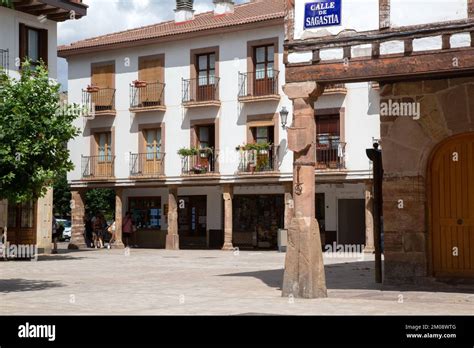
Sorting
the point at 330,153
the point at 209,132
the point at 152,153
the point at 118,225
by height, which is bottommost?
the point at 118,225

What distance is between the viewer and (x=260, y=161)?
33500mm

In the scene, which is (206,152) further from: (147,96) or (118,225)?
(118,225)

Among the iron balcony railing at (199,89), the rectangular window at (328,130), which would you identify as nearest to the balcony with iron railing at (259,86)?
the iron balcony railing at (199,89)

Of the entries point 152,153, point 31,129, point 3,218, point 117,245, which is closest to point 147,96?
point 152,153

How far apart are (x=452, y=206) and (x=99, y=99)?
85.9 feet

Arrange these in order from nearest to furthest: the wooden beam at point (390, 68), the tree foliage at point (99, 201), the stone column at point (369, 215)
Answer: the wooden beam at point (390, 68) → the stone column at point (369, 215) → the tree foliage at point (99, 201)

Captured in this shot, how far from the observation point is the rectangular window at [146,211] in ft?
128

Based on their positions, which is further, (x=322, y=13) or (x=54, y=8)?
(x=54, y=8)

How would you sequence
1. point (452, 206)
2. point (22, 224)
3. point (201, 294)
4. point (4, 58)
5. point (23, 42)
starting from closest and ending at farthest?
point (201, 294), point (452, 206), point (4, 58), point (22, 224), point (23, 42)

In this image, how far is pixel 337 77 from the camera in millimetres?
12703

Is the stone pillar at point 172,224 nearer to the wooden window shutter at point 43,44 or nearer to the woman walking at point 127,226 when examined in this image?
the woman walking at point 127,226

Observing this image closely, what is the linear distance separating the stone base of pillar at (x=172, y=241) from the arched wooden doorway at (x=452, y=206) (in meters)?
21.7
